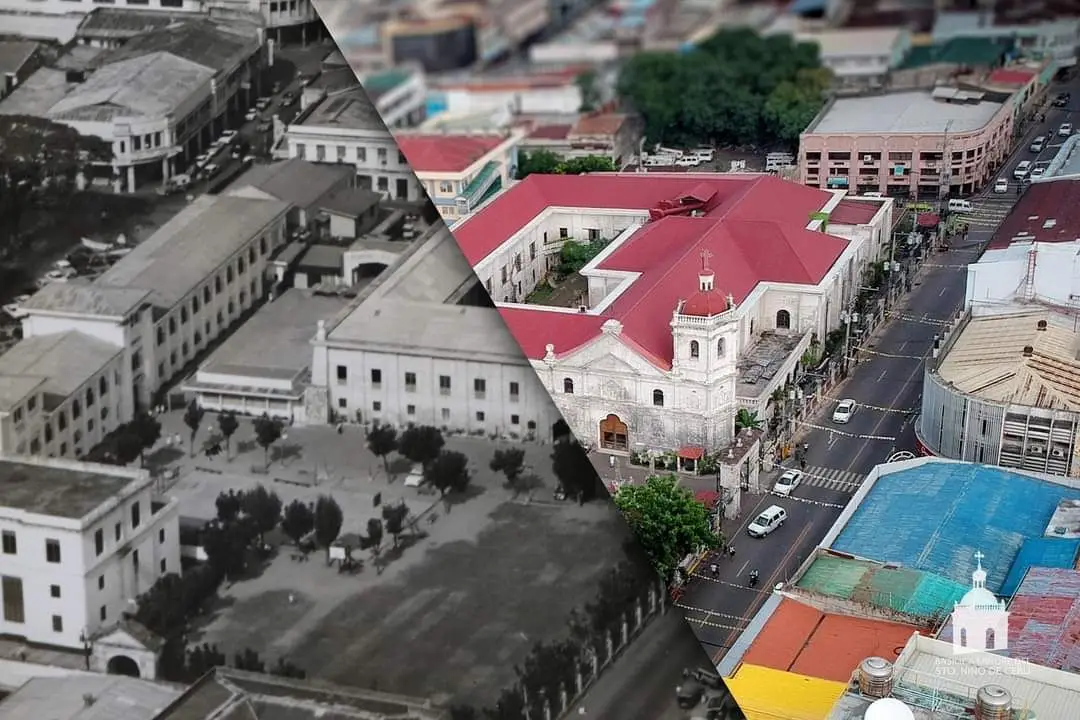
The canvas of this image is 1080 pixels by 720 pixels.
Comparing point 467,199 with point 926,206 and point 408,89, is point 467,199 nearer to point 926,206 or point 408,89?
point 926,206

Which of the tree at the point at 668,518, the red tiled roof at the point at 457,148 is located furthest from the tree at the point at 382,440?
the red tiled roof at the point at 457,148

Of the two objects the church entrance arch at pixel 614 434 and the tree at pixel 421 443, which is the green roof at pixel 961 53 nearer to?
the church entrance arch at pixel 614 434

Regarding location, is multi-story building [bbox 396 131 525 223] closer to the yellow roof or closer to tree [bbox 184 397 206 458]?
the yellow roof

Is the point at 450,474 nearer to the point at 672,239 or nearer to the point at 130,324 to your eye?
the point at 130,324

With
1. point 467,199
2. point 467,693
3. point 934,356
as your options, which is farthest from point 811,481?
point 467,693

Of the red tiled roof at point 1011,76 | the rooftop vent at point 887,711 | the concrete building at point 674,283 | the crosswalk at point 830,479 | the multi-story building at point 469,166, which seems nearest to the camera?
the rooftop vent at point 887,711

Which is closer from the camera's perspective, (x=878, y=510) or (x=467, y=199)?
(x=878, y=510)
